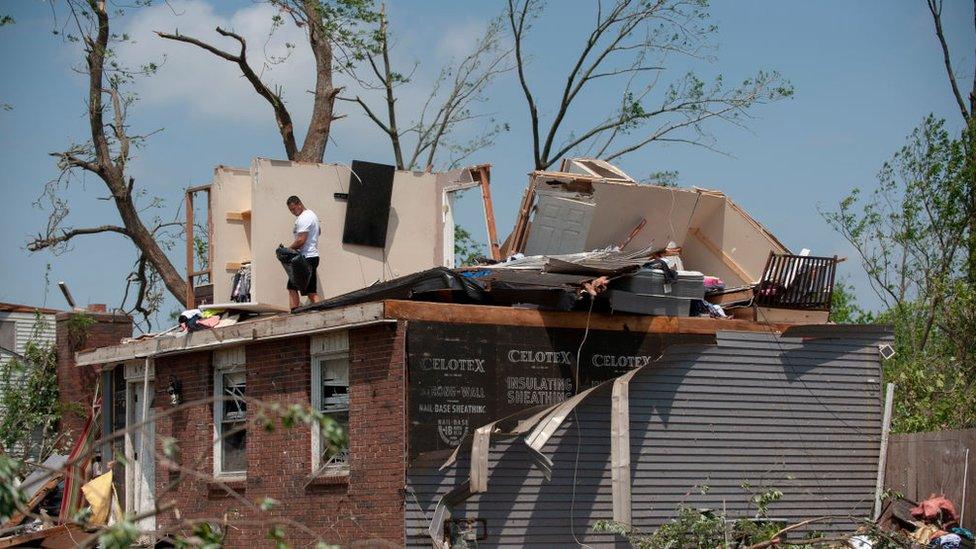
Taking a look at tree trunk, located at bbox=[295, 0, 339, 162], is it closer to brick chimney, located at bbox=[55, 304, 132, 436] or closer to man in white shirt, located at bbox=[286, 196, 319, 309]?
brick chimney, located at bbox=[55, 304, 132, 436]

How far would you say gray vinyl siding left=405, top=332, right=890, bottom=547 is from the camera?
13.6 m

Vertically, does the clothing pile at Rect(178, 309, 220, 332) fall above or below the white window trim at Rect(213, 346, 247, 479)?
above

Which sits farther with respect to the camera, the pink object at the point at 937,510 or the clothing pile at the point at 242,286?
the clothing pile at the point at 242,286

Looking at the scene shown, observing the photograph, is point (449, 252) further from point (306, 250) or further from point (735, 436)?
point (735, 436)

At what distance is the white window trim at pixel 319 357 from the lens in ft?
45.4

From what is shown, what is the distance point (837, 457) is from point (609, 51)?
1714cm

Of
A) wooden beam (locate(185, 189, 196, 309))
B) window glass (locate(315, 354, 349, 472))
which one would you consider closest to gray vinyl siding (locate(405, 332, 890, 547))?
window glass (locate(315, 354, 349, 472))

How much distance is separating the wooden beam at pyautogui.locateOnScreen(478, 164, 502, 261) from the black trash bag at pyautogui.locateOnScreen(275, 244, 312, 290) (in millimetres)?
2794

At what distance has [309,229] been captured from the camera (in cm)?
1570

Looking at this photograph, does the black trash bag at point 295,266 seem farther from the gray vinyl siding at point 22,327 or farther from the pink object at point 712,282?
the gray vinyl siding at point 22,327

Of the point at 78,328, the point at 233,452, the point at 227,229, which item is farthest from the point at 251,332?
the point at 78,328

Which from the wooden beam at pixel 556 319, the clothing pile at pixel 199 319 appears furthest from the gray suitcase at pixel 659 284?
the clothing pile at pixel 199 319

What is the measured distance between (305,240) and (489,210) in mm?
2843

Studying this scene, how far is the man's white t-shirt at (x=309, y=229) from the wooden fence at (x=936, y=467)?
781 centimetres
